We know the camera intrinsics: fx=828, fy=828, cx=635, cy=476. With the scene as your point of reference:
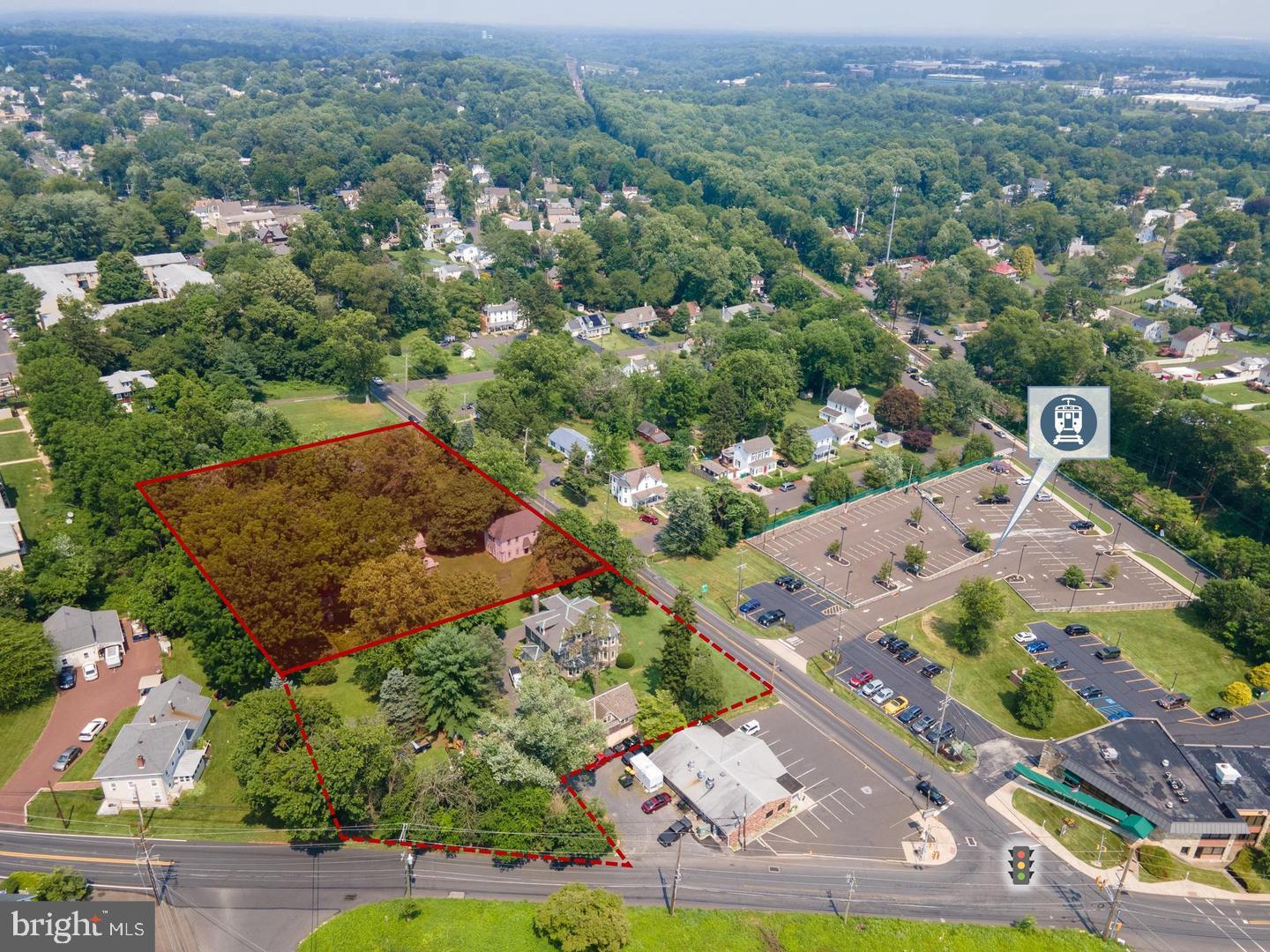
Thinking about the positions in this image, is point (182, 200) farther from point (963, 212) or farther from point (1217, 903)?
point (1217, 903)

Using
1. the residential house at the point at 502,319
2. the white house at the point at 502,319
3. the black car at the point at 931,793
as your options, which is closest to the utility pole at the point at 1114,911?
the black car at the point at 931,793

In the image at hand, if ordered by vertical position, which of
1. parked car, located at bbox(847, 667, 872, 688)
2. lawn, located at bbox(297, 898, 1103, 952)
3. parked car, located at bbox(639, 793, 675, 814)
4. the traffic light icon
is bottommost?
parked car, located at bbox(847, 667, 872, 688)

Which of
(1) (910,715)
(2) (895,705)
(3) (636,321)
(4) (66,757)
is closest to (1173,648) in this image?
(1) (910,715)

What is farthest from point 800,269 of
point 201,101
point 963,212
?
point 201,101

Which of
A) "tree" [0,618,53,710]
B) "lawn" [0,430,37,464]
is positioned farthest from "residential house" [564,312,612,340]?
"tree" [0,618,53,710]

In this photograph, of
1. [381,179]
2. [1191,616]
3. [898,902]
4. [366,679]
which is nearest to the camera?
[898,902]

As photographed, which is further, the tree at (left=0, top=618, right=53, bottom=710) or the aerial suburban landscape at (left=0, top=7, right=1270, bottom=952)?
the tree at (left=0, top=618, right=53, bottom=710)

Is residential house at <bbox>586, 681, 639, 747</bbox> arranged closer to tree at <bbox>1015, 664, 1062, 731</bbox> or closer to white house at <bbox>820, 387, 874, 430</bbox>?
tree at <bbox>1015, 664, 1062, 731</bbox>
